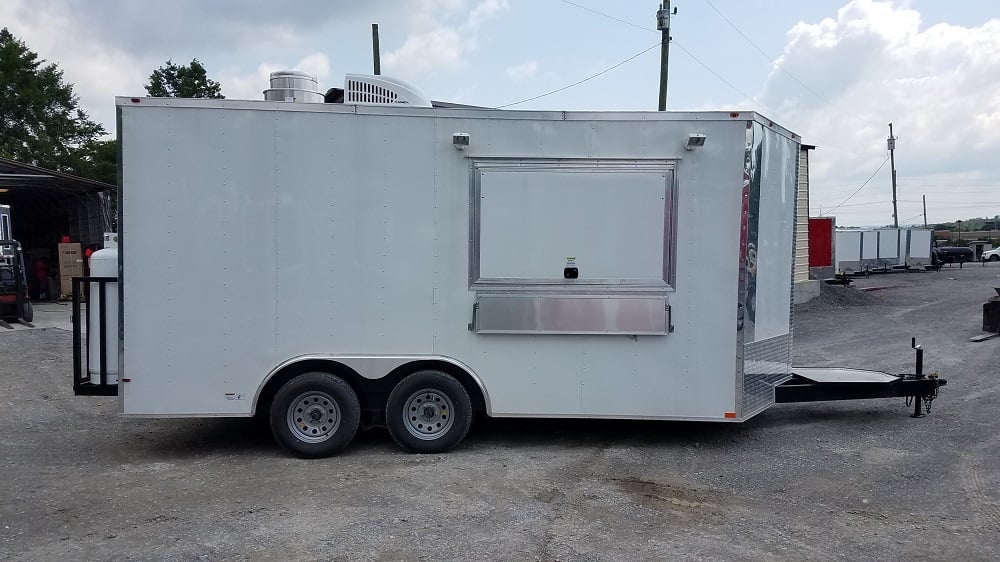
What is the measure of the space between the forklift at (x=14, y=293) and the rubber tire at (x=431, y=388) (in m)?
14.1

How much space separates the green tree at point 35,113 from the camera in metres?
40.9

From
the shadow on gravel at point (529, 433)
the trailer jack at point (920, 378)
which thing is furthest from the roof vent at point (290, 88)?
the trailer jack at point (920, 378)

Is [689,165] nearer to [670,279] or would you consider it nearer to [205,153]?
[670,279]

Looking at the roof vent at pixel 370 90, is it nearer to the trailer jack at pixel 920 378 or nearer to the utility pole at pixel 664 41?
the trailer jack at pixel 920 378

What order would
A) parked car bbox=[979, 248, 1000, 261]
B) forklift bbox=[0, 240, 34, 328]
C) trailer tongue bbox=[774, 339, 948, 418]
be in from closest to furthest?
trailer tongue bbox=[774, 339, 948, 418]
forklift bbox=[0, 240, 34, 328]
parked car bbox=[979, 248, 1000, 261]

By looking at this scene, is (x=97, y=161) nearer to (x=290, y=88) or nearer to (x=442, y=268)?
(x=290, y=88)

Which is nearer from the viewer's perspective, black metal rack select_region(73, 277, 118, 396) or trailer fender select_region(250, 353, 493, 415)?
trailer fender select_region(250, 353, 493, 415)

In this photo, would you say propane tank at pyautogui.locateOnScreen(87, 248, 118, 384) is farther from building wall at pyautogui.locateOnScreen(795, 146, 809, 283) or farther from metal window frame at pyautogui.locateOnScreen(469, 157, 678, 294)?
building wall at pyautogui.locateOnScreen(795, 146, 809, 283)

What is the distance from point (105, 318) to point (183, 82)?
48562 mm

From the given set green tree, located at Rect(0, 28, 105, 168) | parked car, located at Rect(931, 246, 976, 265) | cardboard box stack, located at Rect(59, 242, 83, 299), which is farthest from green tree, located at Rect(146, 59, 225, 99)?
parked car, located at Rect(931, 246, 976, 265)

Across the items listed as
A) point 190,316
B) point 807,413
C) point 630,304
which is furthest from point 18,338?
point 807,413

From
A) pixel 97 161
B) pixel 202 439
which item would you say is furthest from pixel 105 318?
pixel 97 161

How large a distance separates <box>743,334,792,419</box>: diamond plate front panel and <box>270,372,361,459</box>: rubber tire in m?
3.41

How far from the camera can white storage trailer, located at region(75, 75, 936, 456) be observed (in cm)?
637
